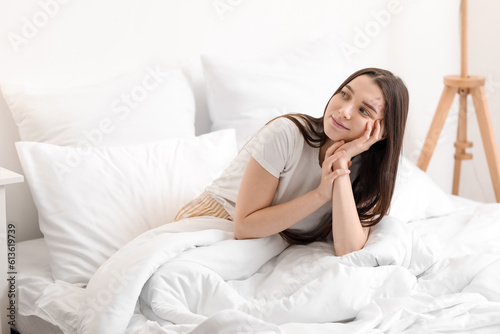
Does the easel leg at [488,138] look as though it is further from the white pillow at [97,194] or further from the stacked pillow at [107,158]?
the white pillow at [97,194]

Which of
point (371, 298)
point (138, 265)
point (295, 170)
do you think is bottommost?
point (371, 298)

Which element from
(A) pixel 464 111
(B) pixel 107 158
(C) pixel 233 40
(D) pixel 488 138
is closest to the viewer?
(B) pixel 107 158

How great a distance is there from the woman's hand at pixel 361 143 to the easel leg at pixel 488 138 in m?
1.33

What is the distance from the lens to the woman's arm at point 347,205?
1.60m

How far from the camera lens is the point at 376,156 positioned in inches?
67.8

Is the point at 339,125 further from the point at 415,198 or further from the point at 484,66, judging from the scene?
the point at 484,66

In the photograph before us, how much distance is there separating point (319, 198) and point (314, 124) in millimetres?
215

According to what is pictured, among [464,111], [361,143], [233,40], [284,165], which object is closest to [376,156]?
[361,143]

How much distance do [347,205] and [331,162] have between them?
0.12 metres

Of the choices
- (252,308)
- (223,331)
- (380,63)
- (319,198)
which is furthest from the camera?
(380,63)

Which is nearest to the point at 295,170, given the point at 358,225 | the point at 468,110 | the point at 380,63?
the point at 358,225

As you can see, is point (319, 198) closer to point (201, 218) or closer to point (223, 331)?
Answer: point (201, 218)

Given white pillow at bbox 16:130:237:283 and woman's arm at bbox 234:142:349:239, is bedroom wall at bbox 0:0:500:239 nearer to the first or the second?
white pillow at bbox 16:130:237:283

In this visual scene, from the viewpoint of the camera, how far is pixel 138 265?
1434 mm
